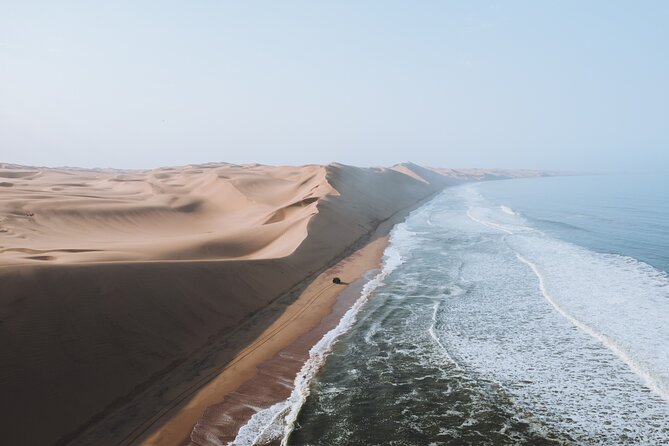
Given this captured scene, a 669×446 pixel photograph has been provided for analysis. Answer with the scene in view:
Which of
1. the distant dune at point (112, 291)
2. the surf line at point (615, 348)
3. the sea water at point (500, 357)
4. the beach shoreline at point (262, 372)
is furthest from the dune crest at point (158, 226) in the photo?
the surf line at point (615, 348)

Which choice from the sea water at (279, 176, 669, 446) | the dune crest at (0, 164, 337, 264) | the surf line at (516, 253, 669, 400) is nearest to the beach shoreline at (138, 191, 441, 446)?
the sea water at (279, 176, 669, 446)

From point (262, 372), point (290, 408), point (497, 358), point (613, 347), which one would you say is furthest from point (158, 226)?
point (613, 347)

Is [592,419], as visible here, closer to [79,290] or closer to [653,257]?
[79,290]

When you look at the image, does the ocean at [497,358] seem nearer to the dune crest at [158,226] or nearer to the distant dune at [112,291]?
the distant dune at [112,291]

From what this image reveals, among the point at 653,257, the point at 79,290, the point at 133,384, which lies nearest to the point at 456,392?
the point at 133,384

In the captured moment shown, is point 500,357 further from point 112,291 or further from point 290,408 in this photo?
point 112,291
